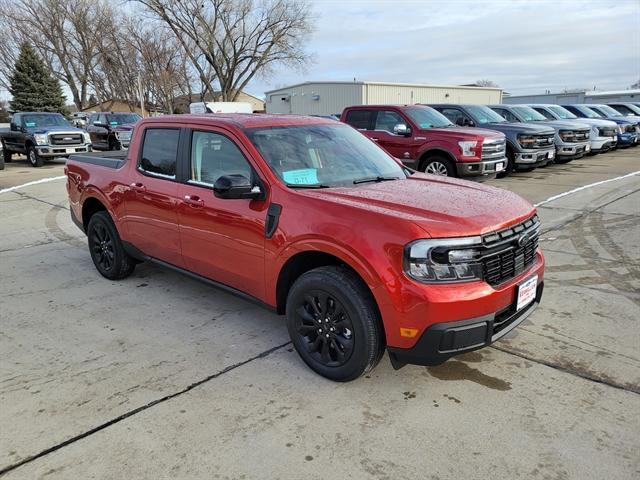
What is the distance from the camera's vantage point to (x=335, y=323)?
3207mm

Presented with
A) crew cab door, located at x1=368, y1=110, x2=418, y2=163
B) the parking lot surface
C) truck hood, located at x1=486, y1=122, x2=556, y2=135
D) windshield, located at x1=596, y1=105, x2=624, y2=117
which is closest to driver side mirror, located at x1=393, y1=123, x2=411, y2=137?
crew cab door, located at x1=368, y1=110, x2=418, y2=163

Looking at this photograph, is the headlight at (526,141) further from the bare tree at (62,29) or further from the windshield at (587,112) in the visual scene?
the bare tree at (62,29)

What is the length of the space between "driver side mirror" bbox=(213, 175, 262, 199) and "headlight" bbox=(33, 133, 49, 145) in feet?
54.0

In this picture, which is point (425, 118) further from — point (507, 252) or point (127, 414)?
point (127, 414)

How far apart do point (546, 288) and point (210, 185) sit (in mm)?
3374

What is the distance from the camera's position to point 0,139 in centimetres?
1912

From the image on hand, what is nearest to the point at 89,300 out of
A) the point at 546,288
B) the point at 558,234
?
the point at 546,288

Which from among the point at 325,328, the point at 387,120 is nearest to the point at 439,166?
the point at 387,120

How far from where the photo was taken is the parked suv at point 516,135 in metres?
12.4

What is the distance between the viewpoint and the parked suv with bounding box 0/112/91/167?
674 inches

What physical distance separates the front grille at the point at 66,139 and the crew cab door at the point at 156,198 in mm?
14636

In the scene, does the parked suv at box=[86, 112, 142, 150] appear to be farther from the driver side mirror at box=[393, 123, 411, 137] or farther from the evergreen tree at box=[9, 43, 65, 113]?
the evergreen tree at box=[9, 43, 65, 113]

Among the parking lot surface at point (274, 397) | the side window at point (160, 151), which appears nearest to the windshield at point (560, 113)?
the parking lot surface at point (274, 397)

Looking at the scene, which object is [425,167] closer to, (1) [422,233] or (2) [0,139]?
(1) [422,233]
